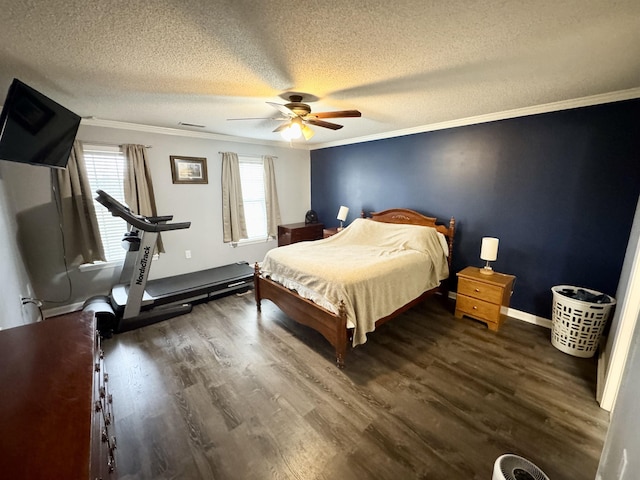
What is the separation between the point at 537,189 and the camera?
2826mm

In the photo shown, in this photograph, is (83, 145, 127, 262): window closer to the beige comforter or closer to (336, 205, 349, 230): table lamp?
A: the beige comforter

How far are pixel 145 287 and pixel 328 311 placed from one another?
227 centimetres

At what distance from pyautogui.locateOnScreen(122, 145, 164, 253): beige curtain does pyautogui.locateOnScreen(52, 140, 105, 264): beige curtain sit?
0.40 m

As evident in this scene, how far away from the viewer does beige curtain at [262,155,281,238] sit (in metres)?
4.79

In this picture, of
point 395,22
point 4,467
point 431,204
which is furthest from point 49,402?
point 431,204

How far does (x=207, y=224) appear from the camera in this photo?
4.25 m

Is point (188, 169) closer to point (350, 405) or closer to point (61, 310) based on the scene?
point (61, 310)

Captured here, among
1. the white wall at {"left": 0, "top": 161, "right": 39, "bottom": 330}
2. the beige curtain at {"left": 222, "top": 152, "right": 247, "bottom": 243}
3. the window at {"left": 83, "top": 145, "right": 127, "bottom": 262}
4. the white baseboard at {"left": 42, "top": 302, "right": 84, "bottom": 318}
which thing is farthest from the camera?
the beige curtain at {"left": 222, "top": 152, "right": 247, "bottom": 243}

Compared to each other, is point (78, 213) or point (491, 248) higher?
point (78, 213)

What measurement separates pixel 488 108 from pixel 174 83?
A: 3.05m

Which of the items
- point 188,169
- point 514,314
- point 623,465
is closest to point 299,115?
point 188,169

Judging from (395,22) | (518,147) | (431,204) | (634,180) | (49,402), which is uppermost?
(395,22)

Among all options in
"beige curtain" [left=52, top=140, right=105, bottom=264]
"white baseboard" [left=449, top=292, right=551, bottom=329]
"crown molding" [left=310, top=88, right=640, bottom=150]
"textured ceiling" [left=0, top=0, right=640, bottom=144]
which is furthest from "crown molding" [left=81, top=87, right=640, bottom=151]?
"white baseboard" [left=449, top=292, right=551, bottom=329]

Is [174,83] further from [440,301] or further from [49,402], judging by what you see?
[440,301]
